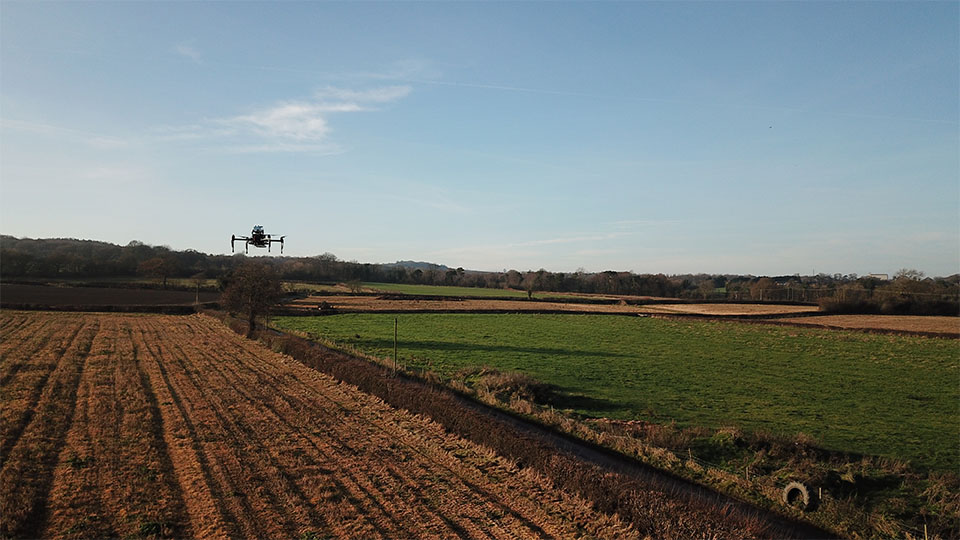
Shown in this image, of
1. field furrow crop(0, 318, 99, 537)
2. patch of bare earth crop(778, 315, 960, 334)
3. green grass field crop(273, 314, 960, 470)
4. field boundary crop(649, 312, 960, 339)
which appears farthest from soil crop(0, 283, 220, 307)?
patch of bare earth crop(778, 315, 960, 334)

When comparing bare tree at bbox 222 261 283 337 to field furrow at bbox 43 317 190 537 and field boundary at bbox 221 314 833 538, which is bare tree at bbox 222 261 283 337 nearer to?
field furrow at bbox 43 317 190 537

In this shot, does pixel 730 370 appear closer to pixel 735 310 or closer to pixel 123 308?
pixel 735 310

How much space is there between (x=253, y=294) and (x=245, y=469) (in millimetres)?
33548

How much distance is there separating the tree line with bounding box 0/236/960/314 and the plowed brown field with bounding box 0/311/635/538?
32382 mm

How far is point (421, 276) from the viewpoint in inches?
6491

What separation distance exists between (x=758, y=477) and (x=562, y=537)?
22.6ft

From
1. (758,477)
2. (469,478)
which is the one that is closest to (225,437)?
(469,478)

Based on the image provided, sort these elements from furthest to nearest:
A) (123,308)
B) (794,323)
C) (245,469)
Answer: (123,308) < (794,323) < (245,469)

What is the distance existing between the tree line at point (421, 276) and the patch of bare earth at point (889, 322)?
779 centimetres

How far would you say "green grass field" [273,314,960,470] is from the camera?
21.8 m

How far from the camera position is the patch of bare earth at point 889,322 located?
189 ft

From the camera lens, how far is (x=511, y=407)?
71.6ft

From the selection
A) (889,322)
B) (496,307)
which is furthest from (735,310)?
(496,307)

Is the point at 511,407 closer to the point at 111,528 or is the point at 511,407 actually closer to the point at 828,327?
the point at 111,528
